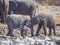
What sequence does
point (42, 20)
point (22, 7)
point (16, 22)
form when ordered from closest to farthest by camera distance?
1. point (16, 22)
2. point (42, 20)
3. point (22, 7)

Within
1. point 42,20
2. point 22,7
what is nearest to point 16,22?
point 42,20

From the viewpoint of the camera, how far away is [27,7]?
16.4m

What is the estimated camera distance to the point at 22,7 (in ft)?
53.6

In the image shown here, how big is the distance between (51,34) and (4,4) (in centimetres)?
344

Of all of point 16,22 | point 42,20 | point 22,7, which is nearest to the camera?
point 16,22

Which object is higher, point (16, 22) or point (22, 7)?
point (22, 7)

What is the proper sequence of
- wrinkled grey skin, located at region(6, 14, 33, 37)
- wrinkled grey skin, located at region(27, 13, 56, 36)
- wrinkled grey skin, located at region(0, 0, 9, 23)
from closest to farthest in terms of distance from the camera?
wrinkled grey skin, located at region(6, 14, 33, 37), wrinkled grey skin, located at region(27, 13, 56, 36), wrinkled grey skin, located at region(0, 0, 9, 23)

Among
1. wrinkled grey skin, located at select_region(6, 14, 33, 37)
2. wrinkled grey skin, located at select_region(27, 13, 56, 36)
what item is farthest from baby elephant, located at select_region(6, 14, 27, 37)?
wrinkled grey skin, located at select_region(27, 13, 56, 36)

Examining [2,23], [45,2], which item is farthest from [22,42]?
[45,2]

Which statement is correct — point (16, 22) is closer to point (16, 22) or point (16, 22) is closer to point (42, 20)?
point (16, 22)

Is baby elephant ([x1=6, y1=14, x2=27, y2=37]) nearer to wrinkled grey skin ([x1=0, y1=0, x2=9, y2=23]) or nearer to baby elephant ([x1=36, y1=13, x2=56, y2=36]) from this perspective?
baby elephant ([x1=36, y1=13, x2=56, y2=36])

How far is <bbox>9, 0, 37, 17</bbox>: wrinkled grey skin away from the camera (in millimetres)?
16188

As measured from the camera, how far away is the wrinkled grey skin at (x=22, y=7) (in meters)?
16.2

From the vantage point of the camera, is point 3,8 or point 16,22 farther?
point 3,8
